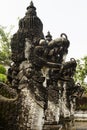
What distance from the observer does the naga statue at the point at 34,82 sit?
837cm

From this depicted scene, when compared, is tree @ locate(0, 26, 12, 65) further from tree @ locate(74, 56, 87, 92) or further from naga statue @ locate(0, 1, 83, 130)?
naga statue @ locate(0, 1, 83, 130)

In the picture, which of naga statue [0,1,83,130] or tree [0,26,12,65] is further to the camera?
tree [0,26,12,65]

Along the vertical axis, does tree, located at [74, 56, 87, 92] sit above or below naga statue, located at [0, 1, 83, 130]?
above

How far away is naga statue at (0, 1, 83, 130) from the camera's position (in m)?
8.37

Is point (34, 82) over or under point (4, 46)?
under

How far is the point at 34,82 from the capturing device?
8844mm

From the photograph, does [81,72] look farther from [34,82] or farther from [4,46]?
[34,82]

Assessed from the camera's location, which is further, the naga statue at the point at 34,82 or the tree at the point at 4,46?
the tree at the point at 4,46

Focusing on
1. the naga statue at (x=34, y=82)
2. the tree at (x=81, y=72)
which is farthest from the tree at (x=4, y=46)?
the naga statue at (x=34, y=82)

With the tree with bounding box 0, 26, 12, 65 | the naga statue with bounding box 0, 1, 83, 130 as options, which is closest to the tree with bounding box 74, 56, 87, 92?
the tree with bounding box 0, 26, 12, 65

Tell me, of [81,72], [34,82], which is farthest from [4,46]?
[34,82]

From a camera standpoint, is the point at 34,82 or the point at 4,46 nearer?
the point at 34,82

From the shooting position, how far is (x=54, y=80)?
1283 cm

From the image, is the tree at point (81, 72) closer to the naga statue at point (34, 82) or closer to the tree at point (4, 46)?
the tree at point (4, 46)
